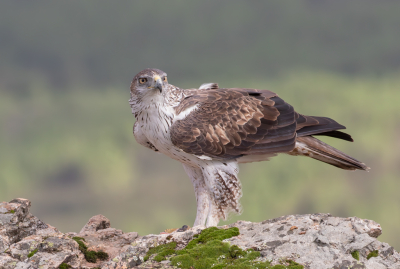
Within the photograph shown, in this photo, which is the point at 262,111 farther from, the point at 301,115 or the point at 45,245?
the point at 45,245

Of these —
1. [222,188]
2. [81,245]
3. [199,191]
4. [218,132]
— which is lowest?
[81,245]

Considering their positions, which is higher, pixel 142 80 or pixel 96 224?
pixel 142 80

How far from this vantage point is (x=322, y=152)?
9523mm

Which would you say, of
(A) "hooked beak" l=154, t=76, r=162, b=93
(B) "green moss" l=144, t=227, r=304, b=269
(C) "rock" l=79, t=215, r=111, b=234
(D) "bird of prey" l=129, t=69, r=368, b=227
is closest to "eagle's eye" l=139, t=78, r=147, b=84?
(D) "bird of prey" l=129, t=69, r=368, b=227

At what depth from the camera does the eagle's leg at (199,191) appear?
9.46 metres

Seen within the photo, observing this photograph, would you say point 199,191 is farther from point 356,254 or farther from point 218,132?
point 356,254

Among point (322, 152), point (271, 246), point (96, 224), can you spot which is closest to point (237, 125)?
point (322, 152)

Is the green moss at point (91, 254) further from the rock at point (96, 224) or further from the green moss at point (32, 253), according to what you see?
the rock at point (96, 224)

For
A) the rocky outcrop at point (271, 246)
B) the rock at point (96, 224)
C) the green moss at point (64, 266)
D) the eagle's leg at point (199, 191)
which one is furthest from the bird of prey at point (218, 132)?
the green moss at point (64, 266)

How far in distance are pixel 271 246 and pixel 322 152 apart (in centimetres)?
360

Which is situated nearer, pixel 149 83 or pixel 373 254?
pixel 373 254

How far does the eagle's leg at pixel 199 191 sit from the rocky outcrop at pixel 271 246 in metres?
1.83

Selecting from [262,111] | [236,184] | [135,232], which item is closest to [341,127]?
[262,111]

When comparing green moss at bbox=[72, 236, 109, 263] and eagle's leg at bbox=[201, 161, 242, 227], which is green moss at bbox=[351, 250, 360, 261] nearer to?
eagle's leg at bbox=[201, 161, 242, 227]
